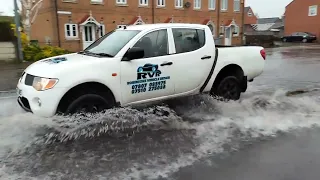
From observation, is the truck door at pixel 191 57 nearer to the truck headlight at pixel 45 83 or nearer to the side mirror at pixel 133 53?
the side mirror at pixel 133 53

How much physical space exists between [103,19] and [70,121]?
24.9 metres

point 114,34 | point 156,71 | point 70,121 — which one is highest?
point 114,34

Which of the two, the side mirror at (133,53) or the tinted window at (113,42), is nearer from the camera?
the side mirror at (133,53)

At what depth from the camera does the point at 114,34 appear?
20.5 feet

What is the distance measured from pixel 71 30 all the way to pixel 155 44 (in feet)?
74.2

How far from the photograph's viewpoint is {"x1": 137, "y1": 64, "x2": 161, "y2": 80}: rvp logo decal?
5414 millimetres

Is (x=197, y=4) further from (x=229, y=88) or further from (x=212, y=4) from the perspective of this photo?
(x=229, y=88)

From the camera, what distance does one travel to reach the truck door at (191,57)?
5973 millimetres

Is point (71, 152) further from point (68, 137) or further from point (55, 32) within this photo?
point (55, 32)

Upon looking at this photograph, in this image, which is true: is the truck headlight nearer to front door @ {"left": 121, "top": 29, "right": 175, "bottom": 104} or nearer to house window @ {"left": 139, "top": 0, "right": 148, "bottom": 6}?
front door @ {"left": 121, "top": 29, "right": 175, "bottom": 104}

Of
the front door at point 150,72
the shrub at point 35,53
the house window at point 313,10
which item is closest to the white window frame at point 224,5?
the house window at point 313,10

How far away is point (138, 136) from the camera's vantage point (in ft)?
16.5

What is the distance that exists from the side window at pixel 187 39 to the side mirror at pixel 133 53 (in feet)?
3.16

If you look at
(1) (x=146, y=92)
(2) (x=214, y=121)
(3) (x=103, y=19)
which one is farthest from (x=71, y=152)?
(3) (x=103, y=19)
